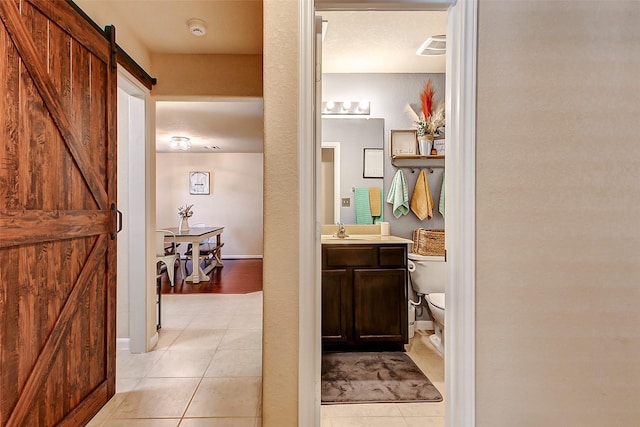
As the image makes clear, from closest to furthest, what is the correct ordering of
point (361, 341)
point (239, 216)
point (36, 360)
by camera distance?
point (36, 360) < point (361, 341) < point (239, 216)

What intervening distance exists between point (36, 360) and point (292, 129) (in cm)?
145

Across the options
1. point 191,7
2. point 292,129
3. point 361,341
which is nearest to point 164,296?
point 361,341

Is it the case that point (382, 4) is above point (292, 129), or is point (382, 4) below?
above

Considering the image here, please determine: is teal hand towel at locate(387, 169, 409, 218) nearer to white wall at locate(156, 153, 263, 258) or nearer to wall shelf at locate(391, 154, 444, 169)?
wall shelf at locate(391, 154, 444, 169)

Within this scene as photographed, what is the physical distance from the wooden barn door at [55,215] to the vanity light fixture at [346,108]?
5.37ft

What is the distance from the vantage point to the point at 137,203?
8.25 ft

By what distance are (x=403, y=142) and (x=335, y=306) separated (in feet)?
5.19

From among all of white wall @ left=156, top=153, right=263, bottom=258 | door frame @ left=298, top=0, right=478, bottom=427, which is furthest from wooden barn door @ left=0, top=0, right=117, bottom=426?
white wall @ left=156, top=153, right=263, bottom=258

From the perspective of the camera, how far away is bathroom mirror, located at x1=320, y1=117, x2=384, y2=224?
3004 mm

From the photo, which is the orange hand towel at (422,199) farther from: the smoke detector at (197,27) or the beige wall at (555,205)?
the smoke detector at (197,27)

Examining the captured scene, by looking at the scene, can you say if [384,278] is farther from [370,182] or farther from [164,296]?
[164,296]

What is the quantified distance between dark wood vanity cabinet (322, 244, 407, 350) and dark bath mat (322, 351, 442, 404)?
0.37 ft

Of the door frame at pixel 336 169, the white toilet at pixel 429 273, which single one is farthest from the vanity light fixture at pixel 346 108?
the white toilet at pixel 429 273

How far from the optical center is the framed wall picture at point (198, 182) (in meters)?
7.45
